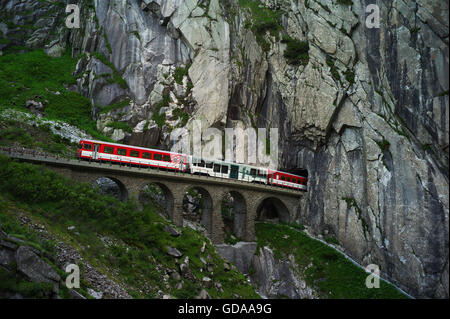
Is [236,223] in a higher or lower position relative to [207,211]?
lower

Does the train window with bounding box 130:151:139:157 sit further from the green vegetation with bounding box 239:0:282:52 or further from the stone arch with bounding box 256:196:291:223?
the green vegetation with bounding box 239:0:282:52

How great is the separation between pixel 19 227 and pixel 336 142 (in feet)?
115

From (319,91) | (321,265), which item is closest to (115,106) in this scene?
(319,91)

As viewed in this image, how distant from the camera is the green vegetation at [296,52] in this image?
49.4 meters

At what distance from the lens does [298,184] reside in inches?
1836

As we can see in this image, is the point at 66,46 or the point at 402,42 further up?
the point at 66,46

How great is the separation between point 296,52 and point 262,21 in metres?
9.95

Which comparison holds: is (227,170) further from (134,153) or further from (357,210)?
(357,210)

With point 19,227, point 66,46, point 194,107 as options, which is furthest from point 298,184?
point 66,46

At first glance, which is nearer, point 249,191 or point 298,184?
point 249,191

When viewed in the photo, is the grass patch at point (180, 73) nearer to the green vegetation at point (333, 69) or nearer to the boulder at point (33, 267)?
the green vegetation at point (333, 69)

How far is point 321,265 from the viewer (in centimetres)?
3609

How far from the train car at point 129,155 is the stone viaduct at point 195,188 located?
3.09 ft
